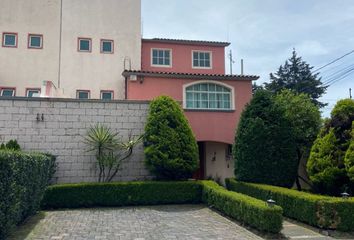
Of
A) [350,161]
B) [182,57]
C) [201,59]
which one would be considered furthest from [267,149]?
[201,59]

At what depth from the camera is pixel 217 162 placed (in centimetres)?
1978

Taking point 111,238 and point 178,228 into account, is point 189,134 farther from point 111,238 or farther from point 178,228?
point 111,238

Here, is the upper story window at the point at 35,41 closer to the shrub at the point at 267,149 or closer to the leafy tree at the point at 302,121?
the shrub at the point at 267,149

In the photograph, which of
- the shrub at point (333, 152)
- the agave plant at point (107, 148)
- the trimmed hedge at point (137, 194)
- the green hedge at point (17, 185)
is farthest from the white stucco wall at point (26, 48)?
the shrub at point (333, 152)

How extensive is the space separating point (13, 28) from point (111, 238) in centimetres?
1713

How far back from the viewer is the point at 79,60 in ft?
69.7

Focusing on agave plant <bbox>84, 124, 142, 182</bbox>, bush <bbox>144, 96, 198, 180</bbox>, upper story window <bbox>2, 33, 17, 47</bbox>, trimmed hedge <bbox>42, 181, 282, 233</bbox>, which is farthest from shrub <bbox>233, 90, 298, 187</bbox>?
upper story window <bbox>2, 33, 17, 47</bbox>

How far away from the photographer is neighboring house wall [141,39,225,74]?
2259 centimetres

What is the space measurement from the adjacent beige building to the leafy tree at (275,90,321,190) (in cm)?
994

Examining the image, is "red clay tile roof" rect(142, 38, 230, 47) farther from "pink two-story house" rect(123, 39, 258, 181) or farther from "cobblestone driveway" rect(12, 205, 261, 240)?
"cobblestone driveway" rect(12, 205, 261, 240)

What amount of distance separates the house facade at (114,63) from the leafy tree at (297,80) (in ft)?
46.0

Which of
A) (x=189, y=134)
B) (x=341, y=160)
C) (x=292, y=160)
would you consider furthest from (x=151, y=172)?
(x=341, y=160)

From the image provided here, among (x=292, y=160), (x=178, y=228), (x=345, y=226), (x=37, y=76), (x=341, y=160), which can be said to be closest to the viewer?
(x=345, y=226)

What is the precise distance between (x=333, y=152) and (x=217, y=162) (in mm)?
9222
